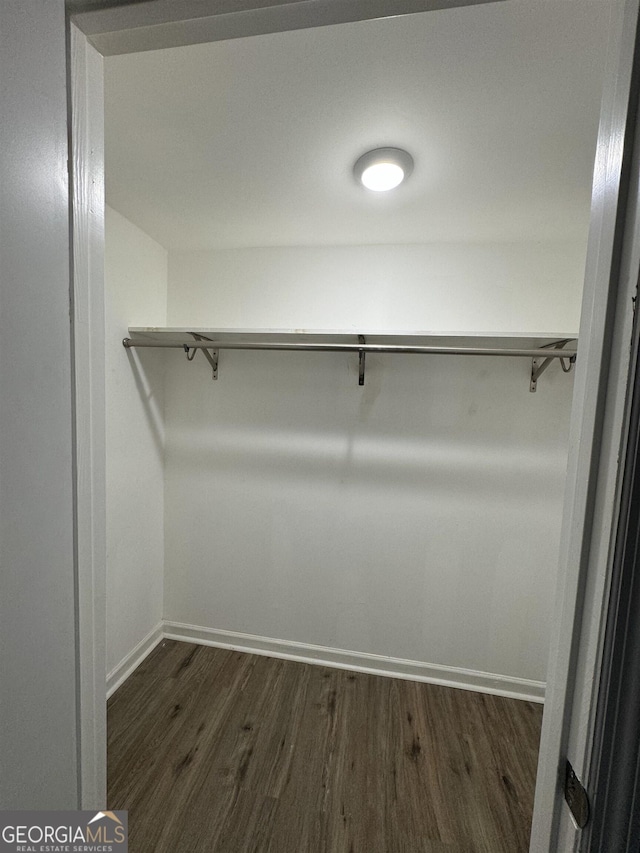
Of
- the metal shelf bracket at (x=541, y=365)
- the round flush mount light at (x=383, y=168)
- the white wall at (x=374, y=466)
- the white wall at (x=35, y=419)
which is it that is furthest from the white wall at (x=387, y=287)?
the white wall at (x=35, y=419)

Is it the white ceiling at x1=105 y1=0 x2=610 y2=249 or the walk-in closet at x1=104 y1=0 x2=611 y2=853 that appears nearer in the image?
the white ceiling at x1=105 y1=0 x2=610 y2=249

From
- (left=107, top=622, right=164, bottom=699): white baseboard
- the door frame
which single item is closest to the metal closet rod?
the door frame

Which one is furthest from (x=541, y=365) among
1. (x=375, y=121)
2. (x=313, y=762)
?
(x=313, y=762)

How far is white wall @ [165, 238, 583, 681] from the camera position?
1.73 metres

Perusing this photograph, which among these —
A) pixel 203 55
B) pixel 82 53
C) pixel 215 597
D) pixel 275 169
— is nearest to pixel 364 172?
pixel 275 169

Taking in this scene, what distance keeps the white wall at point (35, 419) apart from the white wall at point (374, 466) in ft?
4.55

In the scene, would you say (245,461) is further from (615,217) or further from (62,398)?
(615,217)

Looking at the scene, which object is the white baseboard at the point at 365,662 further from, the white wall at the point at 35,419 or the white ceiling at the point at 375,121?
the white ceiling at the point at 375,121

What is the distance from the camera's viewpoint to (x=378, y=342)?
1.66 meters

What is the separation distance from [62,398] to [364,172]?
1184mm

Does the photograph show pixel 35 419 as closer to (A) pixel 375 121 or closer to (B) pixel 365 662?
(A) pixel 375 121

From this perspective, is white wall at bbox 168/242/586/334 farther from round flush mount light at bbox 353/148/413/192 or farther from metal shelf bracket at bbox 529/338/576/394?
round flush mount light at bbox 353/148/413/192

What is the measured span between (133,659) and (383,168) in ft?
8.54

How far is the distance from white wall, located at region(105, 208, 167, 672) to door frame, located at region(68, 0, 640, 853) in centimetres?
111
